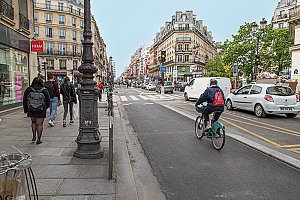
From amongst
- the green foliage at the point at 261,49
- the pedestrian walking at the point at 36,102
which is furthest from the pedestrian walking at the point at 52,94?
the green foliage at the point at 261,49

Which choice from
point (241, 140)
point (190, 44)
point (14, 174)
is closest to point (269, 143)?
point (241, 140)

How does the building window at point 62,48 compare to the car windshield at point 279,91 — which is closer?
the car windshield at point 279,91

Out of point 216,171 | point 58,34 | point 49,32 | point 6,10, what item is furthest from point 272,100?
point 49,32

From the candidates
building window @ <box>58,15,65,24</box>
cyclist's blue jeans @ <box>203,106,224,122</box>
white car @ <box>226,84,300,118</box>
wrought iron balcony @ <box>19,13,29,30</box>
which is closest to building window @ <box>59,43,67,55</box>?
building window @ <box>58,15,65,24</box>

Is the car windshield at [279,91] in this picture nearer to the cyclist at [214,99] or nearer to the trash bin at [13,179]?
the cyclist at [214,99]

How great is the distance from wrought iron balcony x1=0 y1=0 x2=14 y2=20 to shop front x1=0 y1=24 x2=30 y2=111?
652 mm

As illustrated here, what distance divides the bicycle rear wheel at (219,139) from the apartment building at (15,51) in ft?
30.8

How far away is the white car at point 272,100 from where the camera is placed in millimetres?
10883

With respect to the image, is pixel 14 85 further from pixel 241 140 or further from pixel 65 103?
pixel 241 140

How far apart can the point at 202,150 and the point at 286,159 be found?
5.77ft

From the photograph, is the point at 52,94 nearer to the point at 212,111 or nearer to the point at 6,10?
the point at 212,111

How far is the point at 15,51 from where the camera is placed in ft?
42.2

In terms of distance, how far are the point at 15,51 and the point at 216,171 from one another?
12.1m

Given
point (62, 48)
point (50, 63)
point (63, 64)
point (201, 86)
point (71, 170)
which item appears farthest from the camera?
point (63, 64)
